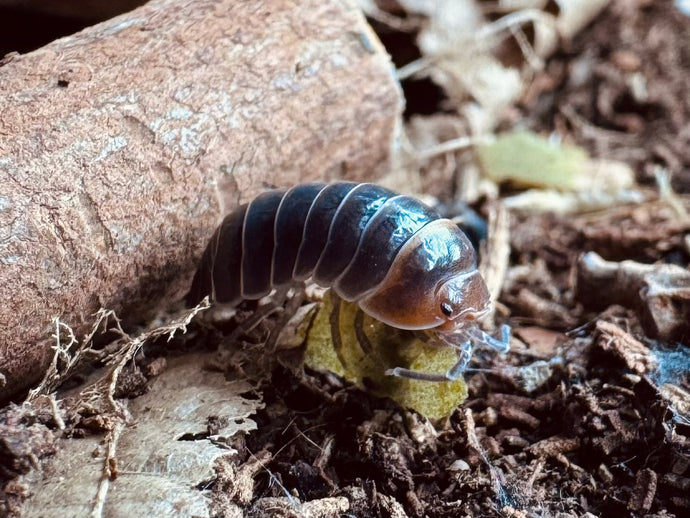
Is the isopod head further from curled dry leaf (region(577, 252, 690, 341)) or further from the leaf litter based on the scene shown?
curled dry leaf (region(577, 252, 690, 341))

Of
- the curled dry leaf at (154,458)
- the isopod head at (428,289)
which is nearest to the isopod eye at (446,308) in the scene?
the isopod head at (428,289)

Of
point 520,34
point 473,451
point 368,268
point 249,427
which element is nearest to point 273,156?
point 368,268

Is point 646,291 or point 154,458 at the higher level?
point 154,458

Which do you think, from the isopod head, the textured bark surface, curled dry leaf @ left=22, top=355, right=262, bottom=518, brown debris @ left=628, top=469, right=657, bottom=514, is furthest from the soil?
the textured bark surface

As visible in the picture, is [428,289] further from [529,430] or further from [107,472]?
[107,472]

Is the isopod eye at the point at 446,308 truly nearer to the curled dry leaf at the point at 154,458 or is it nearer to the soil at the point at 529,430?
the soil at the point at 529,430

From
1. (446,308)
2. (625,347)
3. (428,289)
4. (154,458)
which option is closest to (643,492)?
(625,347)
